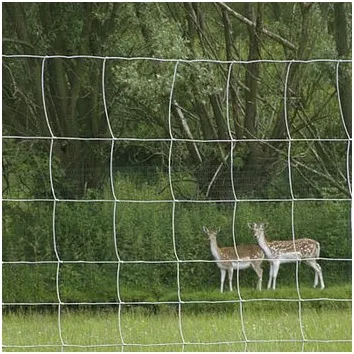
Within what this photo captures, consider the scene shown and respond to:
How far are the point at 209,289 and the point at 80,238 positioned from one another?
1.08 m

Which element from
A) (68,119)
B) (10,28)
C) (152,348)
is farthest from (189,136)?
(152,348)

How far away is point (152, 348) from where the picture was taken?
6168mm

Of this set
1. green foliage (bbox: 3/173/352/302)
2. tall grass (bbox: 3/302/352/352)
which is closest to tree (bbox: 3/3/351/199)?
green foliage (bbox: 3/173/352/302)

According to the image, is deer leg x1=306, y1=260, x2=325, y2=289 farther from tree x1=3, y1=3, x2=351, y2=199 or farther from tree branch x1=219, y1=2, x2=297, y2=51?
tree branch x1=219, y1=2, x2=297, y2=51

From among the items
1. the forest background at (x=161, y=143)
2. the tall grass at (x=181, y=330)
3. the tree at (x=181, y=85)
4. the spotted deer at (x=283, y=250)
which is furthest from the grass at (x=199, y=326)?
the tree at (x=181, y=85)

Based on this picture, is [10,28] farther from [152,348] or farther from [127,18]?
[152,348]

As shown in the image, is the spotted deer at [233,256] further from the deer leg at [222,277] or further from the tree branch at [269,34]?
the tree branch at [269,34]

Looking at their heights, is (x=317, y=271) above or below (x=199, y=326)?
above

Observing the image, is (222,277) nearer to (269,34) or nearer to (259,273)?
(259,273)

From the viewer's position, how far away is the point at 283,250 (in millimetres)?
9062

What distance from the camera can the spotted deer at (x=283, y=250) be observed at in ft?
28.5

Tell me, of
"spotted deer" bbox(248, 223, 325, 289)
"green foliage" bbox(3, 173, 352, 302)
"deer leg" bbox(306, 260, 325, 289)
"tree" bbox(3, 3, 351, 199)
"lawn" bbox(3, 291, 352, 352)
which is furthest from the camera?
"tree" bbox(3, 3, 351, 199)

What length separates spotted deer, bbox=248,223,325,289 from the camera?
8680 mm

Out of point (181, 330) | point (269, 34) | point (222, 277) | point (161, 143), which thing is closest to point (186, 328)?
point (181, 330)
